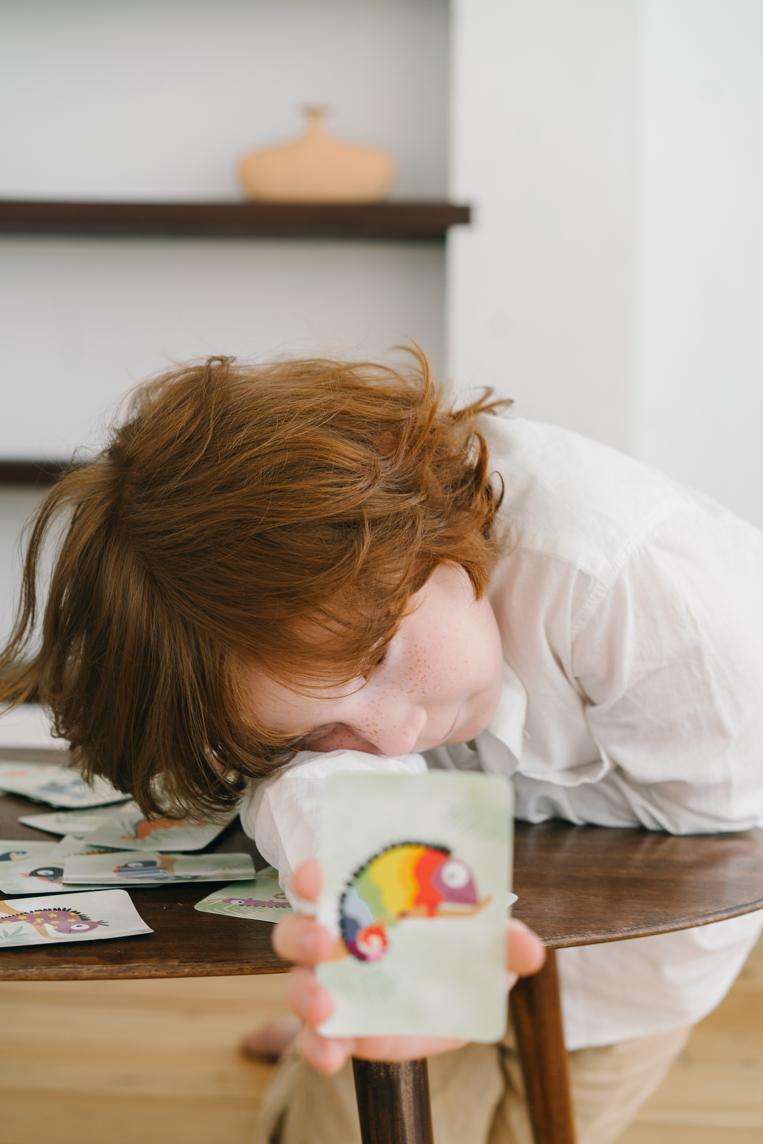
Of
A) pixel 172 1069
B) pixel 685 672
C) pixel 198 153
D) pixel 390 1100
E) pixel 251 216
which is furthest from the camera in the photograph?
pixel 198 153

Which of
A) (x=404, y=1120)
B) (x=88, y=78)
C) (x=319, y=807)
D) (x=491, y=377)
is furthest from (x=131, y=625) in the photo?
(x=88, y=78)

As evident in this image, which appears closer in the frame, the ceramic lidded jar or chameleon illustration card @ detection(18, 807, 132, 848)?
chameleon illustration card @ detection(18, 807, 132, 848)

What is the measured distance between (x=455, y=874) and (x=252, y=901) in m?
0.31

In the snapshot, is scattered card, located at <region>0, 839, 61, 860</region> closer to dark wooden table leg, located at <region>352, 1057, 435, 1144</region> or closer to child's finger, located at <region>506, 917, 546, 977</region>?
dark wooden table leg, located at <region>352, 1057, 435, 1144</region>

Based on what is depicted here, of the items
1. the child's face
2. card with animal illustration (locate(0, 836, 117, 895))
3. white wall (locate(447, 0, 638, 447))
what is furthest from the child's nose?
white wall (locate(447, 0, 638, 447))

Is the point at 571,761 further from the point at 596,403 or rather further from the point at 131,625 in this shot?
the point at 596,403

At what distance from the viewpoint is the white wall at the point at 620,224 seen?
2.39 m

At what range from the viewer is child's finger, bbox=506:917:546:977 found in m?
0.48

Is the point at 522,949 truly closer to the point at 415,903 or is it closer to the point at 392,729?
the point at 415,903

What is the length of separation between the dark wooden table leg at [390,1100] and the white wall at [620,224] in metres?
1.86

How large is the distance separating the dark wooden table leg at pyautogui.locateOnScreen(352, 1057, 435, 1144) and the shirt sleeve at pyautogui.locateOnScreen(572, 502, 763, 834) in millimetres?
380

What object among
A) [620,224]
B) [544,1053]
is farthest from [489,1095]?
[620,224]

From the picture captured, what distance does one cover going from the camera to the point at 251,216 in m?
2.38

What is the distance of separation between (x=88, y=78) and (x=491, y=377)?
1.18m
